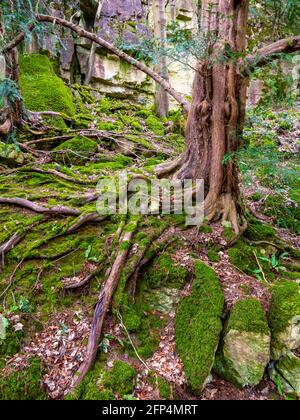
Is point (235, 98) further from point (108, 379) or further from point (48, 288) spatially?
point (108, 379)

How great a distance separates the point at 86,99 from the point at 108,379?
10.3 meters

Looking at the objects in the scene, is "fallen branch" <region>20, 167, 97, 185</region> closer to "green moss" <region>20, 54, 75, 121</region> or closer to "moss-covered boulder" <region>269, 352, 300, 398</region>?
"green moss" <region>20, 54, 75, 121</region>

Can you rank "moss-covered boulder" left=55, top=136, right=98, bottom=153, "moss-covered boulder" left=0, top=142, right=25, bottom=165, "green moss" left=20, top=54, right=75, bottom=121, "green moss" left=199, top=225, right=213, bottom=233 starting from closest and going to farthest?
A: "green moss" left=199, top=225, right=213, bottom=233
"moss-covered boulder" left=0, top=142, right=25, bottom=165
"moss-covered boulder" left=55, top=136, right=98, bottom=153
"green moss" left=20, top=54, right=75, bottom=121

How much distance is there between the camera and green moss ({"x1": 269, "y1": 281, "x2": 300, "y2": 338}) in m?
3.19

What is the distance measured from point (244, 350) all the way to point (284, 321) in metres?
0.57

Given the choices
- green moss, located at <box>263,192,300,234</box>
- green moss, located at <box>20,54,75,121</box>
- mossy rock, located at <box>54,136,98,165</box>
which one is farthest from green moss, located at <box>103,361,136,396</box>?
green moss, located at <box>20,54,75,121</box>

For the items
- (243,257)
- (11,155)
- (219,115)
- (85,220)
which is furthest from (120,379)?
(11,155)

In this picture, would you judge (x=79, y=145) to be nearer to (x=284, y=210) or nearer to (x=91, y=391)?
(x=284, y=210)

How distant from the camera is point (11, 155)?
19.7ft

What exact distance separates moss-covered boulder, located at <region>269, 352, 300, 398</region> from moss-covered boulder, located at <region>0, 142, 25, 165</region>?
5.71 m

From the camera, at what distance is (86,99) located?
10930 millimetres

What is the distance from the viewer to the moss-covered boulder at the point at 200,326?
9.74 feet

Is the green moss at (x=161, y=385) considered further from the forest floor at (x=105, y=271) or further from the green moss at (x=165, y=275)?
the green moss at (x=165, y=275)

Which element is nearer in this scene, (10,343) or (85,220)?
(10,343)
